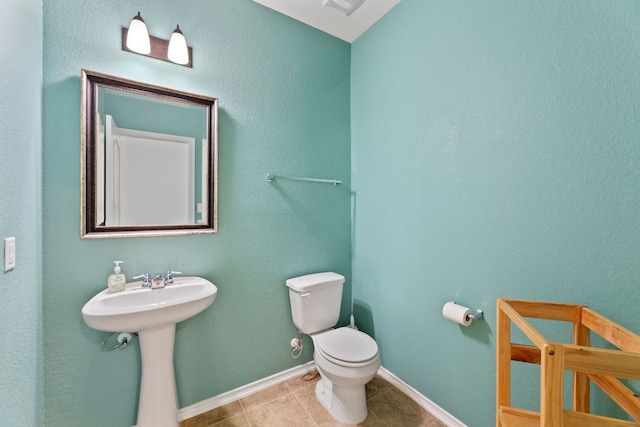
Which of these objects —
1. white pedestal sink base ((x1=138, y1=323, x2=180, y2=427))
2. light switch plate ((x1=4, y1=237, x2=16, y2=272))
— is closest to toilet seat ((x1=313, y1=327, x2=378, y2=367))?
white pedestal sink base ((x1=138, y1=323, x2=180, y2=427))

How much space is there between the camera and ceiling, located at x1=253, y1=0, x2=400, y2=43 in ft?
5.57

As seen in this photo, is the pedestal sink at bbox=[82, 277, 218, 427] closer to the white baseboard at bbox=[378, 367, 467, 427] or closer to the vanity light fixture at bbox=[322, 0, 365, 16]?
the white baseboard at bbox=[378, 367, 467, 427]

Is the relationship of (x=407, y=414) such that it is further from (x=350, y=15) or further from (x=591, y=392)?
(x=350, y=15)

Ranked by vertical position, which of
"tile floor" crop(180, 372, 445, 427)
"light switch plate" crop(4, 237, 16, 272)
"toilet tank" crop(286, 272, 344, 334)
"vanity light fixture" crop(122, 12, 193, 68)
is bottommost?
"tile floor" crop(180, 372, 445, 427)

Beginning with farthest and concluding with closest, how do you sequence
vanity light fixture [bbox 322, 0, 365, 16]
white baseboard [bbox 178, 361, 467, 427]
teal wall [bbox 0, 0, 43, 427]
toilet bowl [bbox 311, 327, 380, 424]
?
vanity light fixture [bbox 322, 0, 365, 16]
white baseboard [bbox 178, 361, 467, 427]
toilet bowl [bbox 311, 327, 380, 424]
teal wall [bbox 0, 0, 43, 427]

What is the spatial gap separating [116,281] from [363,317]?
1.64 m

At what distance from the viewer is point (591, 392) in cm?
97

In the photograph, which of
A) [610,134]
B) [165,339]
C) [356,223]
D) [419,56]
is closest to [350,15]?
[419,56]

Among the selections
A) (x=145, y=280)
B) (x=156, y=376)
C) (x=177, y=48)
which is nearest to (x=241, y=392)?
(x=156, y=376)

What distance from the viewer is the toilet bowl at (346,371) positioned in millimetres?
1372

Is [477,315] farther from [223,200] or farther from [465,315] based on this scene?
[223,200]

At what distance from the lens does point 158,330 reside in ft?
4.13

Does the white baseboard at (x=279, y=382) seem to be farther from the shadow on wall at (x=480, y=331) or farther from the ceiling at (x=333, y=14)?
the ceiling at (x=333, y=14)

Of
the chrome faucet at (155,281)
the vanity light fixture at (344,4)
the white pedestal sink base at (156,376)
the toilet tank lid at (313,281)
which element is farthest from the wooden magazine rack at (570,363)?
the vanity light fixture at (344,4)
